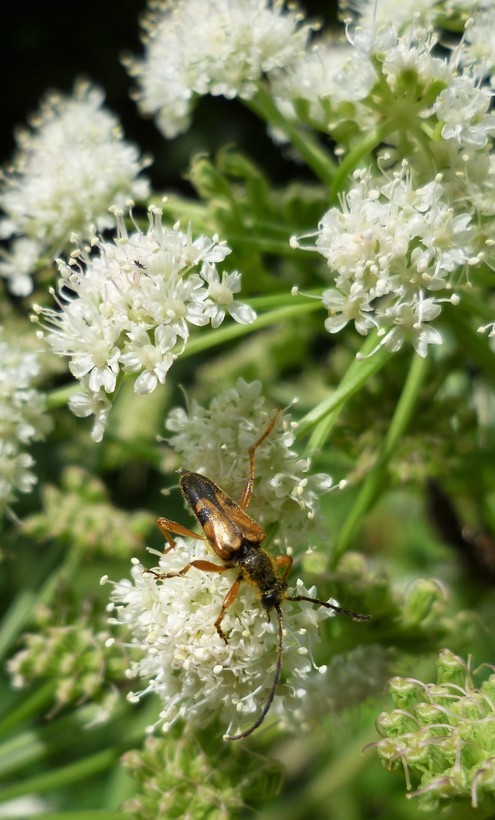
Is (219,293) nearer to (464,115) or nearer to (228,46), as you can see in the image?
(464,115)

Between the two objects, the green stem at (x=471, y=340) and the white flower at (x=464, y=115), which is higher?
the white flower at (x=464, y=115)

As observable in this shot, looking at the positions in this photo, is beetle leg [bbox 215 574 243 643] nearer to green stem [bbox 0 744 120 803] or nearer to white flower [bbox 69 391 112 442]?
white flower [bbox 69 391 112 442]

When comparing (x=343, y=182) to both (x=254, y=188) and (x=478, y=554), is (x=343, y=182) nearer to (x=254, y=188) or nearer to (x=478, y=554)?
(x=254, y=188)

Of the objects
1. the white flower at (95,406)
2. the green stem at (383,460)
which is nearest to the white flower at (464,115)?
the green stem at (383,460)

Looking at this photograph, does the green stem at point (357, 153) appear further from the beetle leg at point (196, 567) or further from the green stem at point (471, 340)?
the beetle leg at point (196, 567)

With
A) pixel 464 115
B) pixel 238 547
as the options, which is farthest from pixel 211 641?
pixel 464 115

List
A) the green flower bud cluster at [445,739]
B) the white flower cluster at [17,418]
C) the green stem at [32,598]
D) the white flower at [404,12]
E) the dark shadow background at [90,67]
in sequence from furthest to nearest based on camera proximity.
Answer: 1. the dark shadow background at [90,67]
2. the green stem at [32,598]
3. the white flower at [404,12]
4. the white flower cluster at [17,418]
5. the green flower bud cluster at [445,739]

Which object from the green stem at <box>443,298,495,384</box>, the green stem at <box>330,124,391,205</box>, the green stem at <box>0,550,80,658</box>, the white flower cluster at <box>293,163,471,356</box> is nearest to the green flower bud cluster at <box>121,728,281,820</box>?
the green stem at <box>0,550,80,658</box>

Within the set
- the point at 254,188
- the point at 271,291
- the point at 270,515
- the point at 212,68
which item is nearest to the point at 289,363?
the point at 271,291
